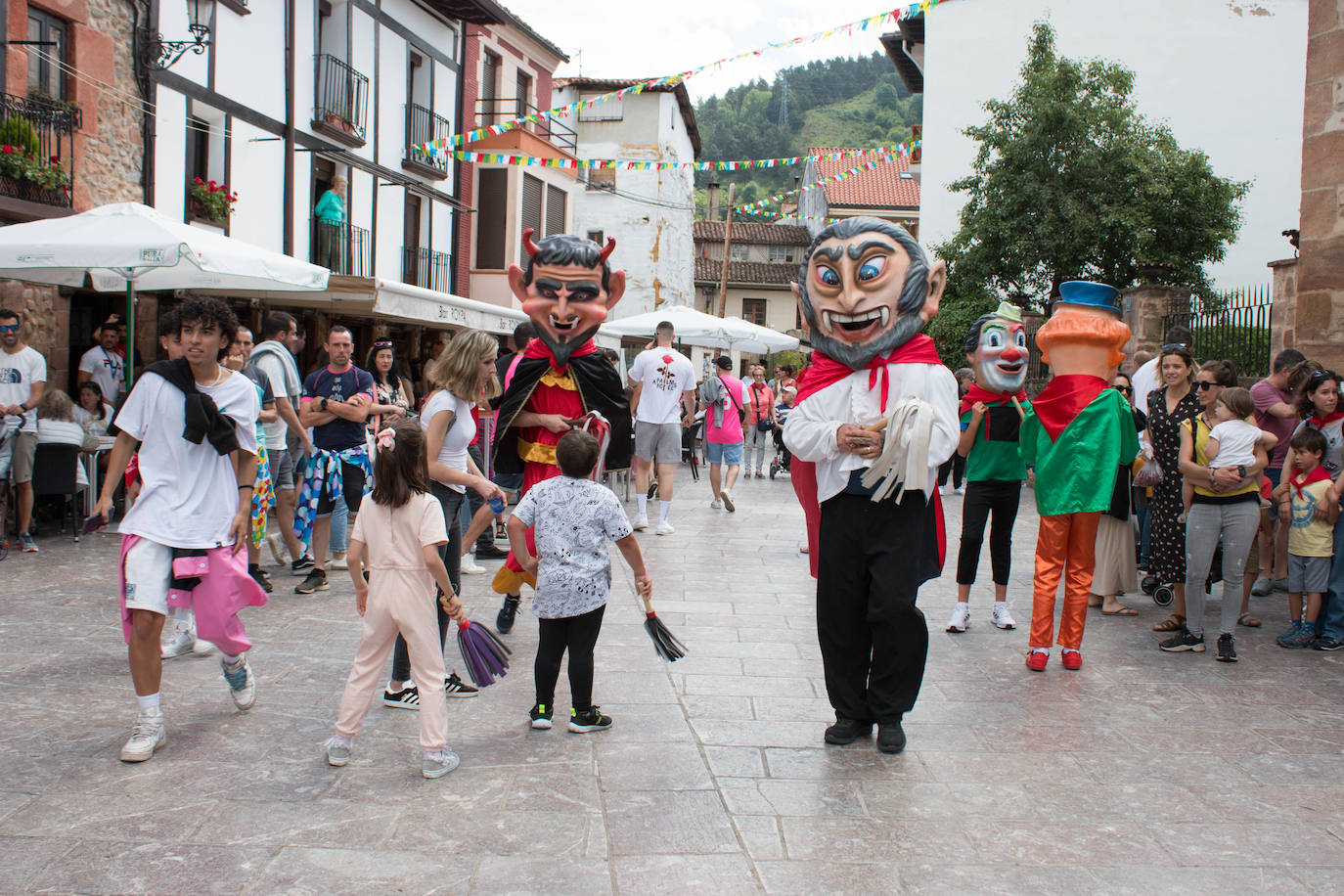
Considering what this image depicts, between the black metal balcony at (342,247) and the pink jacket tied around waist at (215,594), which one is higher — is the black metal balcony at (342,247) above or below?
above

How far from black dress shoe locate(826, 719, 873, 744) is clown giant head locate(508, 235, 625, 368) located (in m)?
2.28

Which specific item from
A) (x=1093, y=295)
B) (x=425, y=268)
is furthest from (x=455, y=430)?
(x=425, y=268)

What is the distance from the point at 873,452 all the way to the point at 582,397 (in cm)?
188

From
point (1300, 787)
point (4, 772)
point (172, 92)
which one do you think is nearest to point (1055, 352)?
point (1300, 787)

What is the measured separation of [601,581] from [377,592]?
86 cm

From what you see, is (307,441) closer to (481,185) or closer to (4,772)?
(4,772)

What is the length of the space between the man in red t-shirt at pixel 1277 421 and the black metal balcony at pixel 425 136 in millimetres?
16476

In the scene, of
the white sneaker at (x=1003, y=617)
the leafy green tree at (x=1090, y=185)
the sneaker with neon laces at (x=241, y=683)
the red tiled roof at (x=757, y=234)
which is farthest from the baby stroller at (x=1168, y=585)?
the red tiled roof at (x=757, y=234)

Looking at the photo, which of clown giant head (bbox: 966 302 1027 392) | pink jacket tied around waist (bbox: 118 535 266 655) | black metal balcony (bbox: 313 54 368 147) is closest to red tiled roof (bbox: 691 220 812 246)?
black metal balcony (bbox: 313 54 368 147)

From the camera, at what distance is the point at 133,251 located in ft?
25.3

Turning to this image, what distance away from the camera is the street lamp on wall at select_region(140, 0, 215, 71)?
13094 mm

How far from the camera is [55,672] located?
504 cm

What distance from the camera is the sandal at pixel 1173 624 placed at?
6.40m

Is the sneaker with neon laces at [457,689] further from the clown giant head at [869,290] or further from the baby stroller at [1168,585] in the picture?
the baby stroller at [1168,585]
